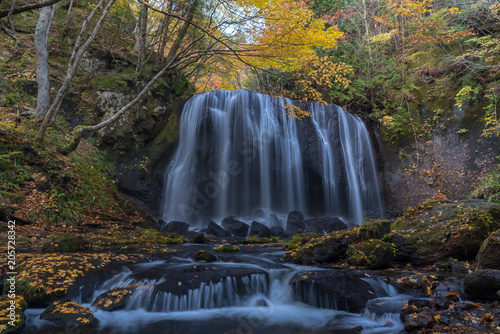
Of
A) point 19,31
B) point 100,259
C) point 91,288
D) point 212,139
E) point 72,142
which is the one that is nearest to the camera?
point 91,288

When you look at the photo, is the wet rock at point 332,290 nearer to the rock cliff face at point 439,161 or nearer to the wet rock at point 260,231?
the wet rock at point 260,231

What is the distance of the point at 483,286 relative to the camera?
3615mm

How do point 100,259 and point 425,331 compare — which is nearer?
point 425,331

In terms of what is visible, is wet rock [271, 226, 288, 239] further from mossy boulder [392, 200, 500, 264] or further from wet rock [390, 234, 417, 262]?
wet rock [390, 234, 417, 262]

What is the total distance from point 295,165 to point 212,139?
4.25m

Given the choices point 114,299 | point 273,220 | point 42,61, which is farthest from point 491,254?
point 42,61

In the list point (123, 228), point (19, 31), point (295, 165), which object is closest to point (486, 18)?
point (295, 165)

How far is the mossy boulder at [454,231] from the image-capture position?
17.6 feet

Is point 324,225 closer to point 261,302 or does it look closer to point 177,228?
point 177,228

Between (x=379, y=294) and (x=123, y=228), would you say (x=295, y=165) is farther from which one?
(x=379, y=294)

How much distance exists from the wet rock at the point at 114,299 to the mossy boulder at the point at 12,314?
0.87 m

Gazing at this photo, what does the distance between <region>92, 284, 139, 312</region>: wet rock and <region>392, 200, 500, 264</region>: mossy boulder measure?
5.39 meters

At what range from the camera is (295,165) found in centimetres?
1395

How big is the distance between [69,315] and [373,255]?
513cm
